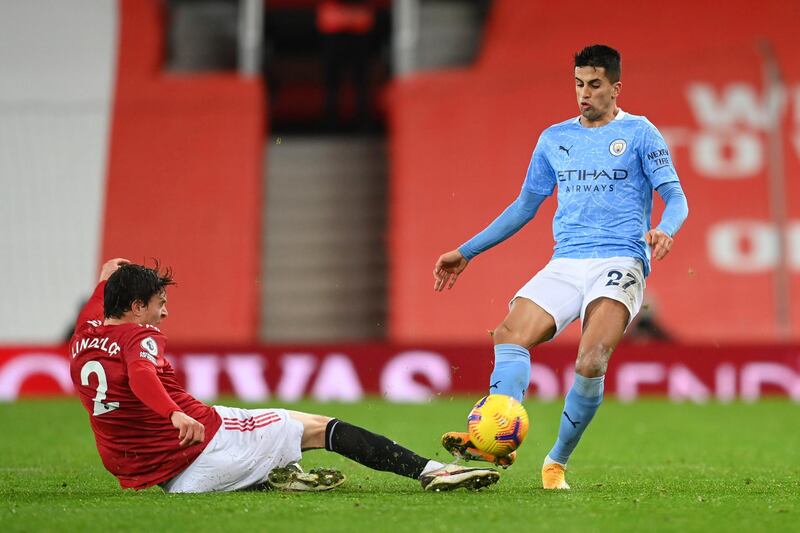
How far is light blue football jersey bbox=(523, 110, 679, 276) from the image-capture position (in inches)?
259

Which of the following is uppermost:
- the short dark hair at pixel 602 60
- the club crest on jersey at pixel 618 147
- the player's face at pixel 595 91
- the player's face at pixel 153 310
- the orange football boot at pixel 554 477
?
the short dark hair at pixel 602 60

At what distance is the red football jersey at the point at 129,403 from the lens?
19.8 ft

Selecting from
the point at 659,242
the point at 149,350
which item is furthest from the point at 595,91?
the point at 149,350

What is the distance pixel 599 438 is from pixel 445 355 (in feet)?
18.3

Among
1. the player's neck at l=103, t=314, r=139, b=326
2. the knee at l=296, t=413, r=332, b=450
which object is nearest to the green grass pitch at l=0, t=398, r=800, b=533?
the knee at l=296, t=413, r=332, b=450

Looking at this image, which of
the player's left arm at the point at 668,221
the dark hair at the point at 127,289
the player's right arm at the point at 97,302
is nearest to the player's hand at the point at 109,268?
the player's right arm at the point at 97,302

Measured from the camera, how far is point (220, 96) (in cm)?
2016

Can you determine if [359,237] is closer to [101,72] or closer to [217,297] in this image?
[217,297]

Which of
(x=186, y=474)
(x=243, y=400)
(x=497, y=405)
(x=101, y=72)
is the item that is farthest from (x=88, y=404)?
(x=101, y=72)

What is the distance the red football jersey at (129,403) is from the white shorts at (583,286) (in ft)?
5.67

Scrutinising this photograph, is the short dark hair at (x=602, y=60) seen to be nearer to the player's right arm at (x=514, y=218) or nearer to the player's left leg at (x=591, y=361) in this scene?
the player's right arm at (x=514, y=218)

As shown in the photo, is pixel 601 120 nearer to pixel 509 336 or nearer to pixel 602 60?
pixel 602 60

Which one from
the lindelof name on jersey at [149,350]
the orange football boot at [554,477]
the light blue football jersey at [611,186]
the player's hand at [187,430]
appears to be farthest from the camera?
the orange football boot at [554,477]

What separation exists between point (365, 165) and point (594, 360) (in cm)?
1552
